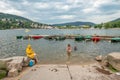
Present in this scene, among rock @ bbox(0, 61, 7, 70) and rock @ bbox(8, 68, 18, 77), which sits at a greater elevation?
rock @ bbox(0, 61, 7, 70)

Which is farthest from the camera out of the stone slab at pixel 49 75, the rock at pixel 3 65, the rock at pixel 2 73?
the rock at pixel 3 65

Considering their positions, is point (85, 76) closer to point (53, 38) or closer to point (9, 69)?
point (9, 69)

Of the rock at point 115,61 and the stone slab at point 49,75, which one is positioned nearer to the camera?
the stone slab at point 49,75

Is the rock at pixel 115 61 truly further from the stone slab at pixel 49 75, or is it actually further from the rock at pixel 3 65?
the rock at pixel 3 65

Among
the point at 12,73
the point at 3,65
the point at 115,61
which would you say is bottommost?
the point at 12,73

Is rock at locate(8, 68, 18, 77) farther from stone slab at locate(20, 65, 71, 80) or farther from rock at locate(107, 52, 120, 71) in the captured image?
rock at locate(107, 52, 120, 71)

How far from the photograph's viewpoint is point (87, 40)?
6134 centimetres

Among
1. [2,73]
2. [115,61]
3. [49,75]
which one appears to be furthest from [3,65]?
[115,61]

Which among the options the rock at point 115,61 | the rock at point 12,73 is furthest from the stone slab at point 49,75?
the rock at point 115,61

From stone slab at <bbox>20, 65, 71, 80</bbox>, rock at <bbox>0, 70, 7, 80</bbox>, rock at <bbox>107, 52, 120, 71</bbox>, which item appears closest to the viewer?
stone slab at <bbox>20, 65, 71, 80</bbox>

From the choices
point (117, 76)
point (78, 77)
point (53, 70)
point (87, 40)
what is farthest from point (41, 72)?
point (87, 40)

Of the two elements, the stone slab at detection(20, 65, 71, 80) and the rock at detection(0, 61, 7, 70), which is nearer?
the stone slab at detection(20, 65, 71, 80)

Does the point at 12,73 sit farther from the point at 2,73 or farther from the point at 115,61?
the point at 115,61

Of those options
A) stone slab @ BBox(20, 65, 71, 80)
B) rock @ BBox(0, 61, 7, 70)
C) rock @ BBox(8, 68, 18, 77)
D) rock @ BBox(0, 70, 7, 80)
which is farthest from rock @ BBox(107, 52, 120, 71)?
rock @ BBox(0, 61, 7, 70)
